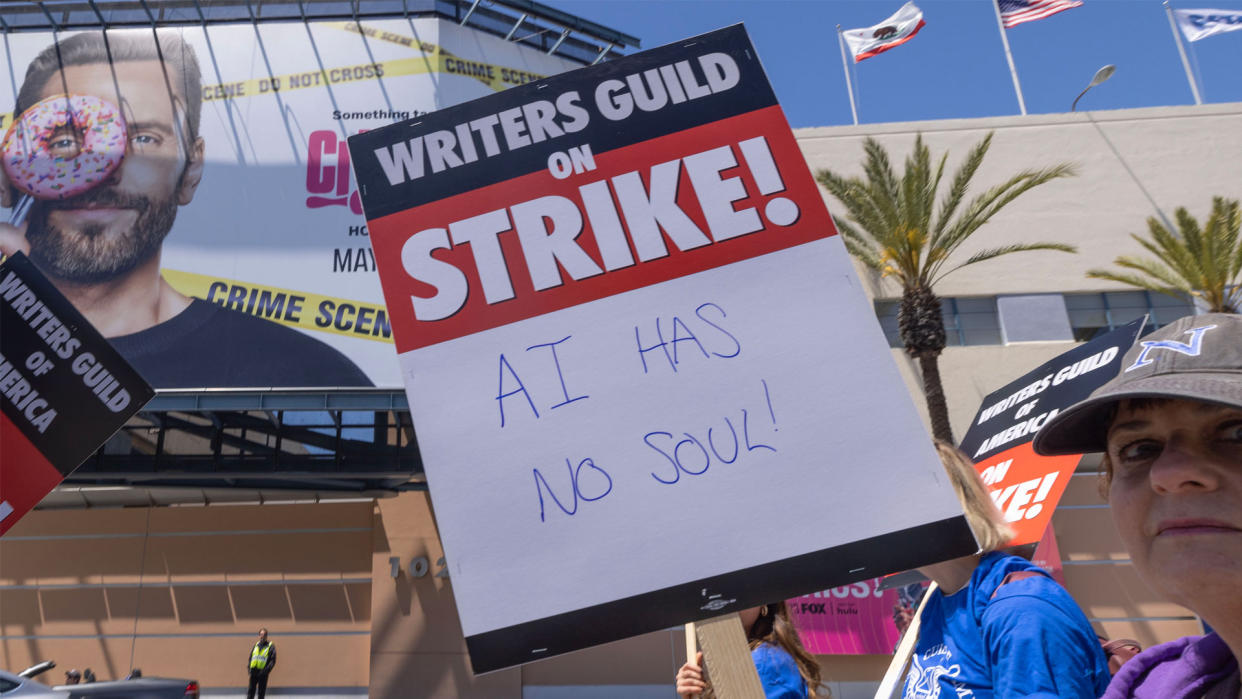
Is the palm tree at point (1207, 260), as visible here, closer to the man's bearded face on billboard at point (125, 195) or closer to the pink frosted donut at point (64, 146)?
the man's bearded face on billboard at point (125, 195)

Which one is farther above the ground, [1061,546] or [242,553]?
[242,553]

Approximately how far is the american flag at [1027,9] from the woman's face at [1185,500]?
72.1 feet

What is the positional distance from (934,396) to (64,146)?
18.2 meters

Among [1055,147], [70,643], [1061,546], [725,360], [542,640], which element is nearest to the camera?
[542,640]

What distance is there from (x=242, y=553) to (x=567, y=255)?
57.8ft

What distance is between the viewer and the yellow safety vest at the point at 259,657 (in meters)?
14.9

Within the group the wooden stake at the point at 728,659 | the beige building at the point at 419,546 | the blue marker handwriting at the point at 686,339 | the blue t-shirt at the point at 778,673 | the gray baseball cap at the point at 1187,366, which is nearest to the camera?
the gray baseball cap at the point at 1187,366

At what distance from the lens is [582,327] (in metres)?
1.93

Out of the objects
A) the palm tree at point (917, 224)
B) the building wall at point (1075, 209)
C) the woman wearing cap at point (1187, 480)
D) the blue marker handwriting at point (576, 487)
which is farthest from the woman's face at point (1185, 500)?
the building wall at point (1075, 209)

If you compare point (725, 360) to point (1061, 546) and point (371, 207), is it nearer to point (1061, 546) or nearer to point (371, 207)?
point (371, 207)

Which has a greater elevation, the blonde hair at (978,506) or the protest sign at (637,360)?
the protest sign at (637,360)

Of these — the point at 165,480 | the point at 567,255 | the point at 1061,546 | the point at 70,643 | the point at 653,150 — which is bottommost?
the point at 1061,546

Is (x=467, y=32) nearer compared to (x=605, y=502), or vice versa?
(x=605, y=502)

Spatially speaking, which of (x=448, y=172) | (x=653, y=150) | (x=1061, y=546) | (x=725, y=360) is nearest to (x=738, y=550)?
(x=725, y=360)
